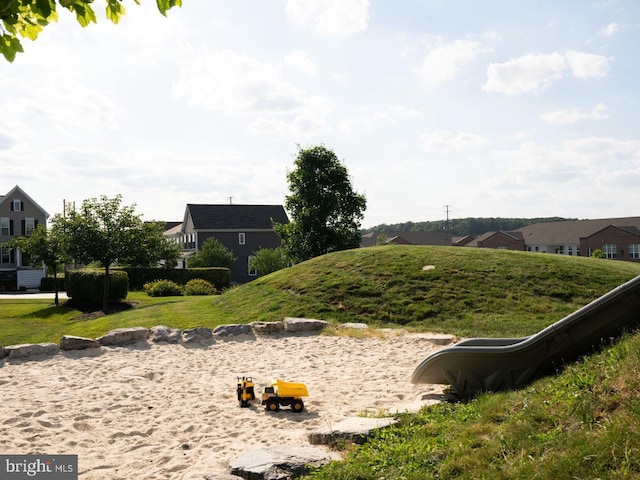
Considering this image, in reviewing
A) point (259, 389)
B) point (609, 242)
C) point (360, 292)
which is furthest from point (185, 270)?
point (609, 242)

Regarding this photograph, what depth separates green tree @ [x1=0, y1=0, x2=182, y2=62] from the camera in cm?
484

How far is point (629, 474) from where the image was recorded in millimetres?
3764

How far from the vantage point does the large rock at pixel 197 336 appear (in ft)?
43.1

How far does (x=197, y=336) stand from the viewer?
1330 centimetres

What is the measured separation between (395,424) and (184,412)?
3185 mm

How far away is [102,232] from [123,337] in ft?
46.6

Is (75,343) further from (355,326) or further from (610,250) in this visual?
(610,250)

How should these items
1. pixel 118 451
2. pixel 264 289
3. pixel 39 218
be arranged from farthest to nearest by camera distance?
pixel 39 218 < pixel 264 289 < pixel 118 451

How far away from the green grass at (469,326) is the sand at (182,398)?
1.60 m

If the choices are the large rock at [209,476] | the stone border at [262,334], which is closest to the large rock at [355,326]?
the stone border at [262,334]

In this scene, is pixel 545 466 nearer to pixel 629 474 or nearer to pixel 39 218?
pixel 629 474

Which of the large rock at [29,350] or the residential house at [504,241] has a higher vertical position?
the residential house at [504,241]

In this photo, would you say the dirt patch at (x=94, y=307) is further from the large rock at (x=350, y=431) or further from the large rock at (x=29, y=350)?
the large rock at (x=350, y=431)

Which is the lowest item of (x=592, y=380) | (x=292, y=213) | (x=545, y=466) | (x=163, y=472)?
(x=163, y=472)
